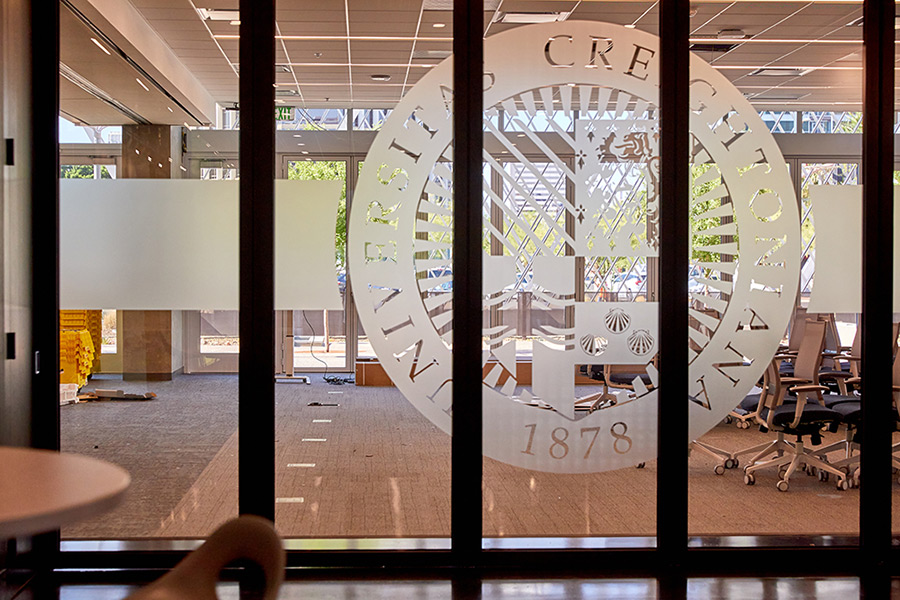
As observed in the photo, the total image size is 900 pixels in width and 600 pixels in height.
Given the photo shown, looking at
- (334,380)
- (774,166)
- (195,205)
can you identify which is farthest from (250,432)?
(774,166)

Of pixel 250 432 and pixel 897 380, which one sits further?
pixel 897 380

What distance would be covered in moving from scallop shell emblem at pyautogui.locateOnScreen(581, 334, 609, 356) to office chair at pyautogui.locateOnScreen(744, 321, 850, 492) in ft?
3.51

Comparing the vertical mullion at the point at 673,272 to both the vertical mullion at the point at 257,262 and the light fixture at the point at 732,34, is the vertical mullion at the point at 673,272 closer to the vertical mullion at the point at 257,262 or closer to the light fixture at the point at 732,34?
the light fixture at the point at 732,34

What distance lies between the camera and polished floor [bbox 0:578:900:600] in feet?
11.6

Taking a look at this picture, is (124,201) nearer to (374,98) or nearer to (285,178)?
(285,178)

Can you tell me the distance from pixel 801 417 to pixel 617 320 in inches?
66.6

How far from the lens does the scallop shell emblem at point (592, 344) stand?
12.6ft

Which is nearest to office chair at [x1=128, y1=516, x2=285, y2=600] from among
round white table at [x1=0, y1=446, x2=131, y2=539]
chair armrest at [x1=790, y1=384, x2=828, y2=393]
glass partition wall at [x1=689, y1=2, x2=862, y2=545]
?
round white table at [x1=0, y1=446, x2=131, y2=539]

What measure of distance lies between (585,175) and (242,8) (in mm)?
1837

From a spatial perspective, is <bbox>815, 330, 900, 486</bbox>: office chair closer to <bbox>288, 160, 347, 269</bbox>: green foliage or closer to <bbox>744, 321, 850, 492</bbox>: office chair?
<bbox>744, 321, 850, 492</bbox>: office chair

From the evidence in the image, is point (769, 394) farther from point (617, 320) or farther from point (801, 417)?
point (617, 320)

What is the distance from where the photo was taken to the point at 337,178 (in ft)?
12.7

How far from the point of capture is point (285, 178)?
389 centimetres

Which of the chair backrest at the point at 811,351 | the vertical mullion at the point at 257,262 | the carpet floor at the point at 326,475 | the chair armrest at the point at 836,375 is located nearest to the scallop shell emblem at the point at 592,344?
the carpet floor at the point at 326,475
